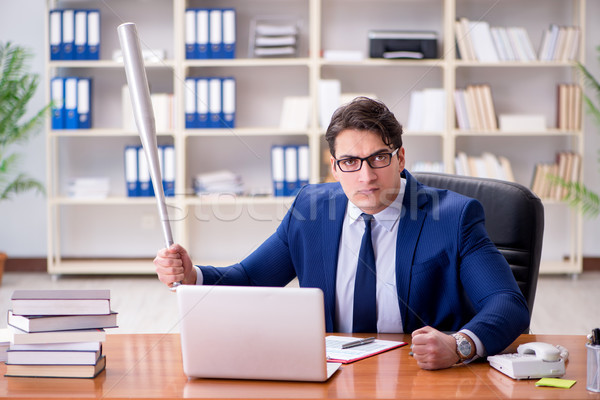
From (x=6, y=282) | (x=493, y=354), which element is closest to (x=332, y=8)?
(x=6, y=282)

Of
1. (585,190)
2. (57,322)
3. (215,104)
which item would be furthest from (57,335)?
(585,190)

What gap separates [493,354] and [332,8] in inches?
141

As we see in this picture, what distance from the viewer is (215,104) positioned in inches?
167

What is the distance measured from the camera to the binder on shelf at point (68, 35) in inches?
167

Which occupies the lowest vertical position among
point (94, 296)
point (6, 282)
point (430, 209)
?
point (6, 282)

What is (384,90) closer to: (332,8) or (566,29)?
(332,8)

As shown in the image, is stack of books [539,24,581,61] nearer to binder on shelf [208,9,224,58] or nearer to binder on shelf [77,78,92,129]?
binder on shelf [208,9,224,58]

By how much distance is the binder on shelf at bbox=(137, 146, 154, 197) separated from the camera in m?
4.29

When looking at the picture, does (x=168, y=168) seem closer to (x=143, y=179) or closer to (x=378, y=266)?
(x=143, y=179)

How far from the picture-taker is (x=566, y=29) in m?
4.25

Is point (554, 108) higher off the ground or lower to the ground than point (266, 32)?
lower

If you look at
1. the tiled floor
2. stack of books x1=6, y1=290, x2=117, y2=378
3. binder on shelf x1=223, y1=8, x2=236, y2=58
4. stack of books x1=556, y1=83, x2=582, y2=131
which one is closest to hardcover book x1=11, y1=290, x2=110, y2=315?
stack of books x1=6, y1=290, x2=117, y2=378

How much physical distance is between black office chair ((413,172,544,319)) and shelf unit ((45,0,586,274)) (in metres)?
2.60

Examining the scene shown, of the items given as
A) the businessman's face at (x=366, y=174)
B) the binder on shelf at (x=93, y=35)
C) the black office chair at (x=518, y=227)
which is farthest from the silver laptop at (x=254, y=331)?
the binder on shelf at (x=93, y=35)
